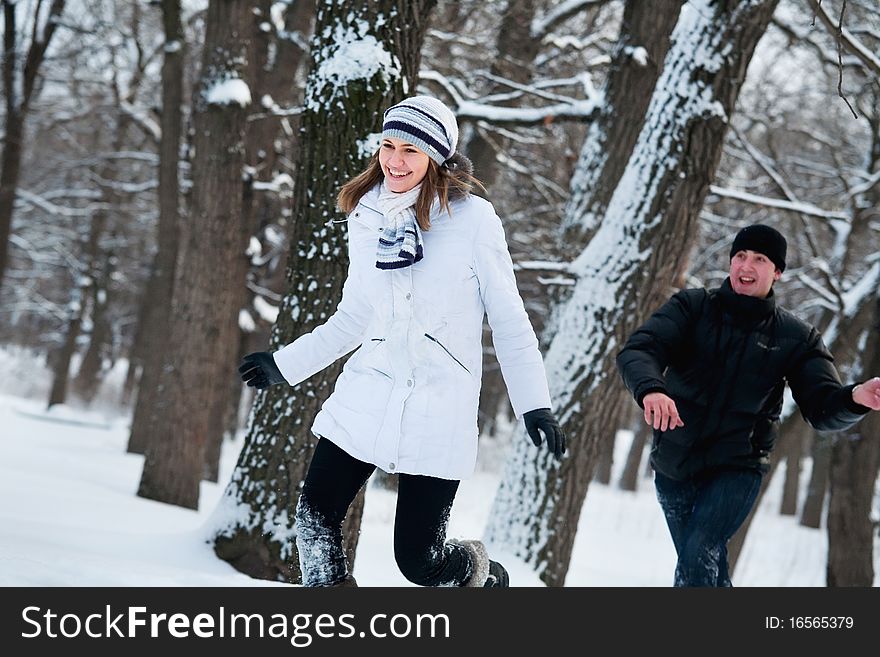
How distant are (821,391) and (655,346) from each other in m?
0.69

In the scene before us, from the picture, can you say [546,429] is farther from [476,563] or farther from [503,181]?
[503,181]

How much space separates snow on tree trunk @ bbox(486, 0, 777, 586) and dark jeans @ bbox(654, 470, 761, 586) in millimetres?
2245


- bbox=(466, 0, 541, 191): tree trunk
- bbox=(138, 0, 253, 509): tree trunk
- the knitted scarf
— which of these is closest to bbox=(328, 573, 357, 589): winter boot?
the knitted scarf

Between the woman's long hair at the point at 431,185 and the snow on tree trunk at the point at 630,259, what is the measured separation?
119 inches

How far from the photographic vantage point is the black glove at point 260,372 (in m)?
3.62

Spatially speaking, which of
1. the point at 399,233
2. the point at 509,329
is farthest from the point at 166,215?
the point at 509,329

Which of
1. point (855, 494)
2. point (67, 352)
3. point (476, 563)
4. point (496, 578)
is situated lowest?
point (67, 352)

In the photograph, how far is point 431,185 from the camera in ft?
11.1

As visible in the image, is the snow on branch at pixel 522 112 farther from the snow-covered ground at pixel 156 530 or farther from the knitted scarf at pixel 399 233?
the knitted scarf at pixel 399 233

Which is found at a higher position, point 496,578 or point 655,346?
point 655,346

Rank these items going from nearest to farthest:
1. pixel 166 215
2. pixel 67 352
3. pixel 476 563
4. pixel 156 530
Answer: pixel 476 563 < pixel 156 530 < pixel 166 215 < pixel 67 352
